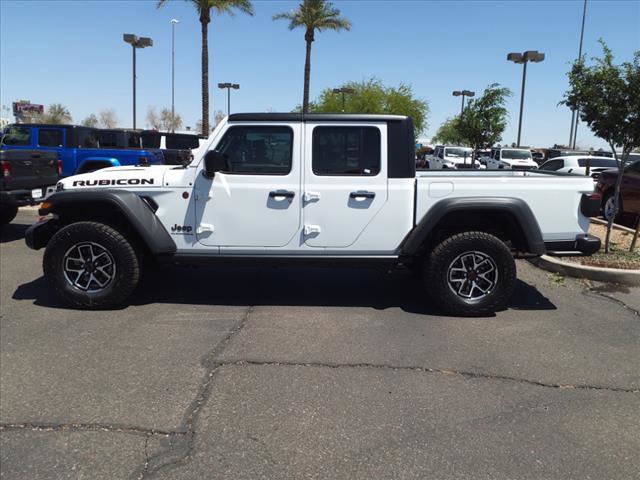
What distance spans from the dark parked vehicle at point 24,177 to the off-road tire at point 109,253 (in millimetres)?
3739

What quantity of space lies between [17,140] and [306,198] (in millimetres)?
10316

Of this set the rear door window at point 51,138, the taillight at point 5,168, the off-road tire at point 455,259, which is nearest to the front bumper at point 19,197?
the taillight at point 5,168

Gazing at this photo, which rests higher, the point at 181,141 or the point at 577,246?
the point at 181,141

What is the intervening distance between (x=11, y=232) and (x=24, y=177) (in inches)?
49.3

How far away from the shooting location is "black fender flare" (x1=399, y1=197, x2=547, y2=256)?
4797mm

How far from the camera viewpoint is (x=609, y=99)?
7.34 metres

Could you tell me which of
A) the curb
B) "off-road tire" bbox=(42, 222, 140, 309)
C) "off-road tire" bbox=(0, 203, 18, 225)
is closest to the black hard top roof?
"off-road tire" bbox=(42, 222, 140, 309)

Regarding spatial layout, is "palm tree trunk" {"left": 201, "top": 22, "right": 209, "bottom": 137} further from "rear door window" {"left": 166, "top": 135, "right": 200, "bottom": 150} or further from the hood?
the hood

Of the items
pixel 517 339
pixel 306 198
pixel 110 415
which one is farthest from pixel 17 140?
pixel 517 339

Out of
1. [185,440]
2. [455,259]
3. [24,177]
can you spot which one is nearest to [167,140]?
[24,177]

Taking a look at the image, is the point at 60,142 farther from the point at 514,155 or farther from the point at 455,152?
the point at 455,152

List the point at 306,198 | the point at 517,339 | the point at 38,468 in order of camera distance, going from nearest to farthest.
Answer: the point at 38,468 → the point at 517,339 → the point at 306,198

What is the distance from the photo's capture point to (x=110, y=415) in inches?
124

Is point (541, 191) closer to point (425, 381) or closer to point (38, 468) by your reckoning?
point (425, 381)
